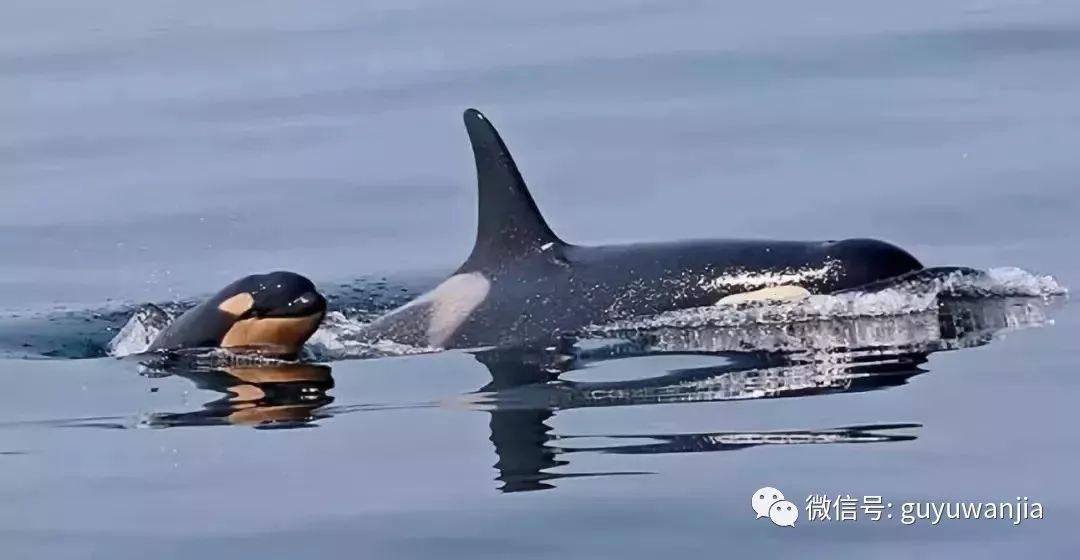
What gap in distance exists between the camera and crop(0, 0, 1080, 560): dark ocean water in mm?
9719

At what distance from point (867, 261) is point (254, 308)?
147 inches

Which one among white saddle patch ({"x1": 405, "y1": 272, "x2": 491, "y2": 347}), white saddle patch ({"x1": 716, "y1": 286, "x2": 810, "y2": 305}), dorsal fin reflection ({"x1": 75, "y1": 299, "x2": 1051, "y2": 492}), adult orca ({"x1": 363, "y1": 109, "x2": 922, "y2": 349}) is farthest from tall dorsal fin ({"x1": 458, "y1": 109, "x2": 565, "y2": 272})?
white saddle patch ({"x1": 716, "y1": 286, "x2": 810, "y2": 305})

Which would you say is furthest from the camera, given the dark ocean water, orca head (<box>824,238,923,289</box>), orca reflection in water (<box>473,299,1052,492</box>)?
orca head (<box>824,238,923,289</box>)

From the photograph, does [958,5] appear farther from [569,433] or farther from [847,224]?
[569,433]

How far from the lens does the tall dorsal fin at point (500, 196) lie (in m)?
14.5

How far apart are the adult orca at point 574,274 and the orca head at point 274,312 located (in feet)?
2.27

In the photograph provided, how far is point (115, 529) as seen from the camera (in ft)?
32.1

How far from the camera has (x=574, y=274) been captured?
1462cm

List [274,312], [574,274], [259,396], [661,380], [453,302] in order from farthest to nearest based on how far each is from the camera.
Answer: [453,302], [574,274], [274,312], [259,396], [661,380]

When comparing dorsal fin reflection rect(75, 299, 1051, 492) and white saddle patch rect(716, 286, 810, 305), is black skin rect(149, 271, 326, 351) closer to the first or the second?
dorsal fin reflection rect(75, 299, 1051, 492)

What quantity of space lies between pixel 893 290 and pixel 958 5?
51.2 feet

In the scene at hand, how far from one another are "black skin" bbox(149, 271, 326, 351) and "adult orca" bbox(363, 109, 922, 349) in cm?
78

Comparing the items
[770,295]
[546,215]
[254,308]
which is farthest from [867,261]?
[546,215]

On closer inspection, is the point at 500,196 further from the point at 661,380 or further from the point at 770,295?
the point at 661,380
